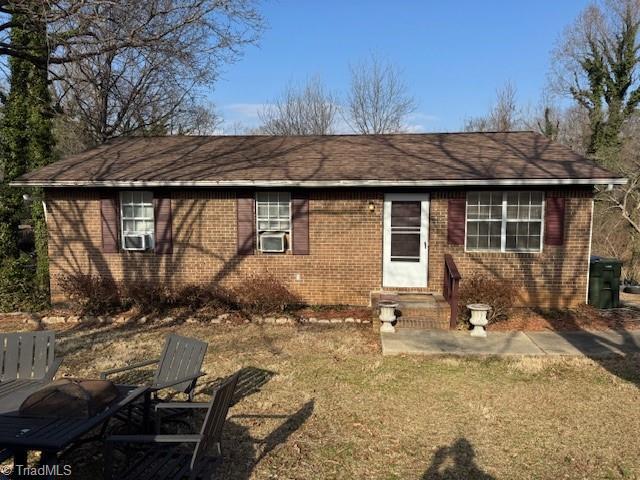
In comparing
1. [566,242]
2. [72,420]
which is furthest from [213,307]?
[566,242]

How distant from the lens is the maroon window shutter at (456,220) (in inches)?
403

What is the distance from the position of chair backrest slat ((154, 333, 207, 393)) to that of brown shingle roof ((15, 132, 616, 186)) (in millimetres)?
5579

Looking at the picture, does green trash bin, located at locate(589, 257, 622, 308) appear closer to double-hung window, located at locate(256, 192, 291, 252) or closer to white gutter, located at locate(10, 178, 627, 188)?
white gutter, located at locate(10, 178, 627, 188)

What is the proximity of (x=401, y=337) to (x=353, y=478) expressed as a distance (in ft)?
13.9

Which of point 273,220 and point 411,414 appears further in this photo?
point 273,220

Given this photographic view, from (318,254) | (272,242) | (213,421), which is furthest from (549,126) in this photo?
(213,421)

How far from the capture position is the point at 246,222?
10.7 metres

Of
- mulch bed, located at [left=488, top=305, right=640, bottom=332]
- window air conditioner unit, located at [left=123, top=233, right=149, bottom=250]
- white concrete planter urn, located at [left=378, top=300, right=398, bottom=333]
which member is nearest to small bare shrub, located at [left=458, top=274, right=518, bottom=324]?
mulch bed, located at [left=488, top=305, right=640, bottom=332]

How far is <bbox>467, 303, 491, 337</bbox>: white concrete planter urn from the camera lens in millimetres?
8219

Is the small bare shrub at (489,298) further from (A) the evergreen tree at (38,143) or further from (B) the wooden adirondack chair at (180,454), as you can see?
(A) the evergreen tree at (38,143)

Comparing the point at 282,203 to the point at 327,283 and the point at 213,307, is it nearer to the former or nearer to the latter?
the point at 327,283

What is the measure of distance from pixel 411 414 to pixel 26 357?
4.02 metres

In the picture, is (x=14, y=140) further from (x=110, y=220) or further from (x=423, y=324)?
(x=423, y=324)

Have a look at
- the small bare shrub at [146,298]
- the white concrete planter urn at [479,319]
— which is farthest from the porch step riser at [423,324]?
the small bare shrub at [146,298]
